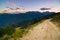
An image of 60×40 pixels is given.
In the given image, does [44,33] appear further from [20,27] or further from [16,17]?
[16,17]

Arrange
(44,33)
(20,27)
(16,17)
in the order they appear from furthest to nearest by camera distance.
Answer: (16,17)
(20,27)
(44,33)

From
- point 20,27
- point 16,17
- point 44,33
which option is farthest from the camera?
point 16,17

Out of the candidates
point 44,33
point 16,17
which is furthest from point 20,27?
point 44,33

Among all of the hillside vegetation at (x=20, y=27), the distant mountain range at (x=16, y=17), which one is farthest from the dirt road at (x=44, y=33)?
the distant mountain range at (x=16, y=17)

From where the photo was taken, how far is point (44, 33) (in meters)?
4.46

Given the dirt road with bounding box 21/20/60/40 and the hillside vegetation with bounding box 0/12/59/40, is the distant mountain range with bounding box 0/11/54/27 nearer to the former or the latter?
the hillside vegetation with bounding box 0/12/59/40

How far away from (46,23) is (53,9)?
121 cm

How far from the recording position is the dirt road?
14.2ft

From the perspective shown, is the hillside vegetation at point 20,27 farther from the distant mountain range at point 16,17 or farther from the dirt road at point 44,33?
the dirt road at point 44,33

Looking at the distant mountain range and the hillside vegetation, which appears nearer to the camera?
the hillside vegetation

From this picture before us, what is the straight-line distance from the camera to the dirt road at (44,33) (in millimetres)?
4324

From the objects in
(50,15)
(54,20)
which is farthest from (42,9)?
(54,20)

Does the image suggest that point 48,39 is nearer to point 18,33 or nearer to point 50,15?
point 18,33

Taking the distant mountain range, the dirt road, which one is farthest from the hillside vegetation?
the dirt road
